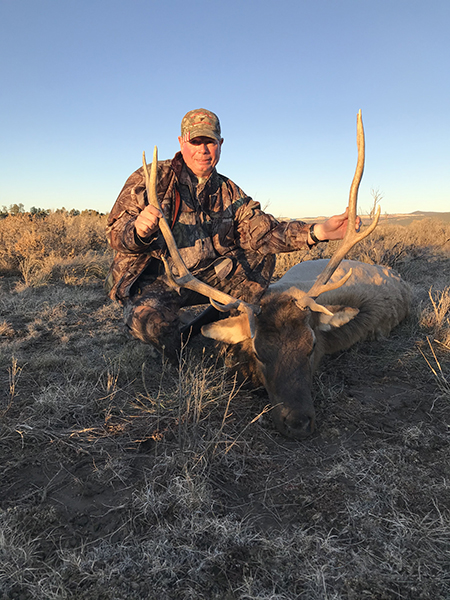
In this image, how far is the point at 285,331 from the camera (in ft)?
9.98

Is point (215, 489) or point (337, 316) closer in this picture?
point (215, 489)

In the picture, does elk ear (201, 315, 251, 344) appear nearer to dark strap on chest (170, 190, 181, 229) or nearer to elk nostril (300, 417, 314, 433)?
elk nostril (300, 417, 314, 433)

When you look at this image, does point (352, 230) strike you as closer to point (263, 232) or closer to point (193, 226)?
point (263, 232)

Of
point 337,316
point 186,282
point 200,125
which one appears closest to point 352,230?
point 337,316

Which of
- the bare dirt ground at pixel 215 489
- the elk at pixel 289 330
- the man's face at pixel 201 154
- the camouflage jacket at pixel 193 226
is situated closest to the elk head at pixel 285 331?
the elk at pixel 289 330

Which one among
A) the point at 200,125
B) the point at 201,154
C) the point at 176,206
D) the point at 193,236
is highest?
the point at 200,125

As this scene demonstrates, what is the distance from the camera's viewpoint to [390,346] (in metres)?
4.19

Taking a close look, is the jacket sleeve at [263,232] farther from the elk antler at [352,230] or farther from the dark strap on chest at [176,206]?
the elk antler at [352,230]

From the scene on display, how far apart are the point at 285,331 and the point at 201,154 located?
210 centimetres

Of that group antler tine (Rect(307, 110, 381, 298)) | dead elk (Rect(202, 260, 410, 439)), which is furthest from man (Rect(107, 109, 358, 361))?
dead elk (Rect(202, 260, 410, 439))

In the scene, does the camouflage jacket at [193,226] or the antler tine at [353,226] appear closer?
the antler tine at [353,226]

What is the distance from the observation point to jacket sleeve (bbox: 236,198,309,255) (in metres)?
4.12

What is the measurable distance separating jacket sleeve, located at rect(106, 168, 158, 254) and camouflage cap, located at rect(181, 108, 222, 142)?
2.10 feet

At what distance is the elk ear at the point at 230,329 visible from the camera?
3.33 m
